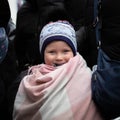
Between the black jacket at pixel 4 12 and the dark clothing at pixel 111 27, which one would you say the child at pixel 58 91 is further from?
the black jacket at pixel 4 12

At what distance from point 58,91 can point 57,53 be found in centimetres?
34

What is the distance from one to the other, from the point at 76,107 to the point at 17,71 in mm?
1179

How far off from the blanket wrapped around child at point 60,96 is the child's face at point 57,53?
0.34ft

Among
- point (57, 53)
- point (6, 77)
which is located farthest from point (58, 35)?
point (6, 77)

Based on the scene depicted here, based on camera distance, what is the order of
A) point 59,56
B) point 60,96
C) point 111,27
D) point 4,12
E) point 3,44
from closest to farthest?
point 111,27 → point 60,96 → point 59,56 → point 3,44 → point 4,12

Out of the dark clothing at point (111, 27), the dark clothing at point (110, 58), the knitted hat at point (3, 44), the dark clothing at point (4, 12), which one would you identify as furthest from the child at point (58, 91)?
the dark clothing at point (4, 12)

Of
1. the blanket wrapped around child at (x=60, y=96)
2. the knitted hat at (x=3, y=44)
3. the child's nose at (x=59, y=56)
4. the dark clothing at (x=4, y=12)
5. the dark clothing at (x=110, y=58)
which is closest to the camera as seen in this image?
the dark clothing at (x=110, y=58)

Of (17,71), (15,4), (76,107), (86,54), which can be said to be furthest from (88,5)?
(15,4)

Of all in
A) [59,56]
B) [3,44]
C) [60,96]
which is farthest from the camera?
[3,44]

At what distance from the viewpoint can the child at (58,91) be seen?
187 cm

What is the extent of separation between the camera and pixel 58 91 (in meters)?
1.90

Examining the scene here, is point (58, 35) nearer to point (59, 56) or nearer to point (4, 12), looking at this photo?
point (59, 56)

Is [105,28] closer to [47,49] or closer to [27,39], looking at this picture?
[47,49]

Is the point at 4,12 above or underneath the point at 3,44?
above
